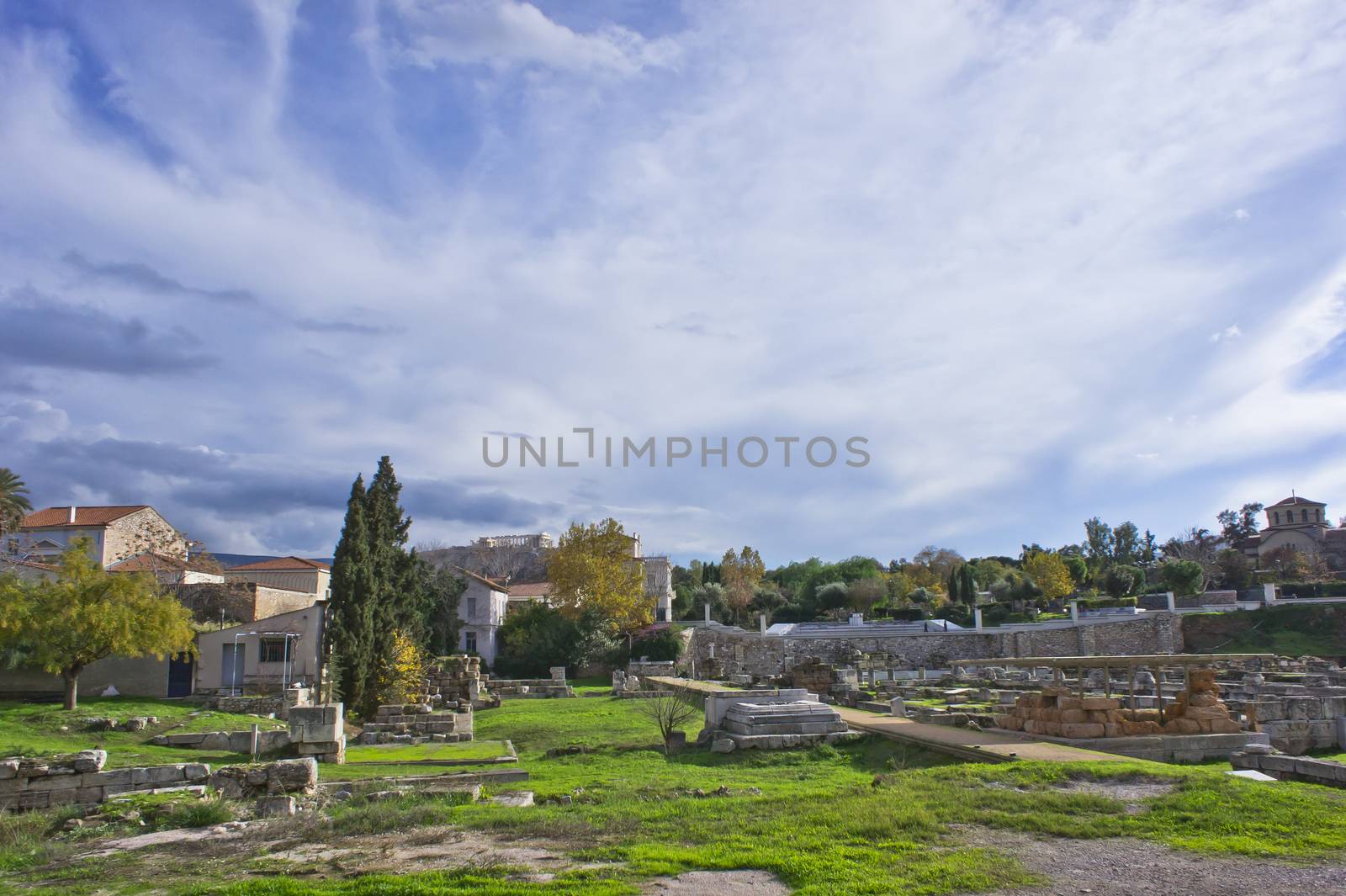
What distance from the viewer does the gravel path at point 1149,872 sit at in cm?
633

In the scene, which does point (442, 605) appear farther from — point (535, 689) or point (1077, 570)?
point (1077, 570)

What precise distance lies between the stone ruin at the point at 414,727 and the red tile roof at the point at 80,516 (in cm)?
2521

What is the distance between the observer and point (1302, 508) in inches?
3482

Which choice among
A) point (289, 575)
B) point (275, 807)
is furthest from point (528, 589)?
point (275, 807)

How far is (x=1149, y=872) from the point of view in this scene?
684 cm

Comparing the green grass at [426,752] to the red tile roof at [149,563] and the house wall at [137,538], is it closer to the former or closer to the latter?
the red tile roof at [149,563]

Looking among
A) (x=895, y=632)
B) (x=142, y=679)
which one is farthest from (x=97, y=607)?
(x=895, y=632)

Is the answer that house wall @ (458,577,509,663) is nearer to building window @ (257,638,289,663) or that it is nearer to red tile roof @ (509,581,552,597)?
red tile roof @ (509,581,552,597)

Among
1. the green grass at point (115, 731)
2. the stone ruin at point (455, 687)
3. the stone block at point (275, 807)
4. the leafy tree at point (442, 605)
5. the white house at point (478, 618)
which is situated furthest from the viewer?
the white house at point (478, 618)

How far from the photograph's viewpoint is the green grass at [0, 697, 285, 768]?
15.7 metres

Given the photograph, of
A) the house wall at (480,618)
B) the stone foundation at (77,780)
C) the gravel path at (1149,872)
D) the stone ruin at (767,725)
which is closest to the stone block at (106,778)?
the stone foundation at (77,780)

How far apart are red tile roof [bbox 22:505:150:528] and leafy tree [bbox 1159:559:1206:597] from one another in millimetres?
62687

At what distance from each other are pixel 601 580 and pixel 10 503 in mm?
27240

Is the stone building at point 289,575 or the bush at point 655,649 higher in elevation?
the stone building at point 289,575
